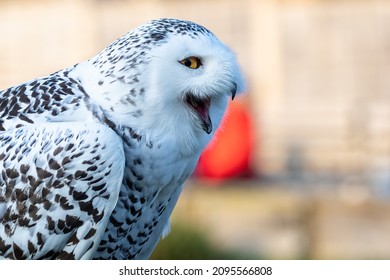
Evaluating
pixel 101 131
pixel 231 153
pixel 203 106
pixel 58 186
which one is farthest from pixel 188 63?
pixel 231 153

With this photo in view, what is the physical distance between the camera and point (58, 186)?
8.70 ft

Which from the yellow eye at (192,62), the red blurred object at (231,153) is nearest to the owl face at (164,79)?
the yellow eye at (192,62)

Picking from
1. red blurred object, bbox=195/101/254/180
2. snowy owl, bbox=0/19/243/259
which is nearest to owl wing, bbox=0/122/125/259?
snowy owl, bbox=0/19/243/259

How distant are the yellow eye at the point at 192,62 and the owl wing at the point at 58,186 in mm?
262

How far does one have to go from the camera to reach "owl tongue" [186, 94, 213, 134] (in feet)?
8.80

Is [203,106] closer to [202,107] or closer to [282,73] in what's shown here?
[202,107]

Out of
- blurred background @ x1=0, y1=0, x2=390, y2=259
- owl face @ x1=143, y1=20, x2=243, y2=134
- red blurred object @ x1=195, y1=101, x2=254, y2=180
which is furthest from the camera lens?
blurred background @ x1=0, y1=0, x2=390, y2=259

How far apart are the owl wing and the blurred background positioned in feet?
19.8

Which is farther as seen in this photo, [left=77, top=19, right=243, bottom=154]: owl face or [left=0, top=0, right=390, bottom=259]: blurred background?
[left=0, top=0, right=390, bottom=259]: blurred background

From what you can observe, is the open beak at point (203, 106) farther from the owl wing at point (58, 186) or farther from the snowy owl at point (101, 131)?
the owl wing at point (58, 186)

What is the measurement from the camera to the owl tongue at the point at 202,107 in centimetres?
268

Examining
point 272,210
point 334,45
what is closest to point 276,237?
point 272,210

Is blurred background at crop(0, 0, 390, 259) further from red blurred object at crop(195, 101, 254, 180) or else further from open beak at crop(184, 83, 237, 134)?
open beak at crop(184, 83, 237, 134)
